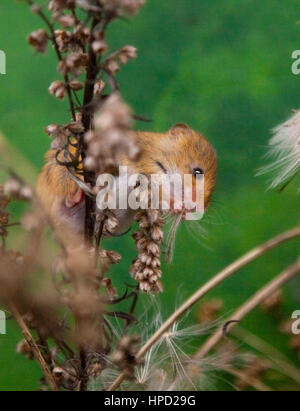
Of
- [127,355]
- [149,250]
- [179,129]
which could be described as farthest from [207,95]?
[127,355]

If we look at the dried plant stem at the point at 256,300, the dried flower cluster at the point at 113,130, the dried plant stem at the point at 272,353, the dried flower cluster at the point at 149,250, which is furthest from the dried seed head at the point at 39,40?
the dried plant stem at the point at 272,353

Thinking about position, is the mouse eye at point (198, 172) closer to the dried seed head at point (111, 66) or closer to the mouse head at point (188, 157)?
the mouse head at point (188, 157)

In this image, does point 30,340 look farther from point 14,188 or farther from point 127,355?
point 14,188

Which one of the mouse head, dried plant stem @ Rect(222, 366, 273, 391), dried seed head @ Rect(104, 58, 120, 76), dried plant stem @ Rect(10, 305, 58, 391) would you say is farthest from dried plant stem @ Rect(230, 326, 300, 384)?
dried seed head @ Rect(104, 58, 120, 76)

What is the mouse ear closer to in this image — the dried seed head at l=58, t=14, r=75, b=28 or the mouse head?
the mouse head

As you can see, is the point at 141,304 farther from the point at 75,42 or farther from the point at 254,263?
the point at 75,42
